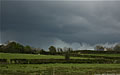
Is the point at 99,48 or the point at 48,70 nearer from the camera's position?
the point at 48,70

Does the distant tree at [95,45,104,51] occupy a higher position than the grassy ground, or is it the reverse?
the distant tree at [95,45,104,51]

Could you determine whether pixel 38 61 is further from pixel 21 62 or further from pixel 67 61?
pixel 67 61

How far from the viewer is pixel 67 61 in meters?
47.5

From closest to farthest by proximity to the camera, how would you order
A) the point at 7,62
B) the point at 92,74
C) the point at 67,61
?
the point at 92,74
the point at 7,62
the point at 67,61

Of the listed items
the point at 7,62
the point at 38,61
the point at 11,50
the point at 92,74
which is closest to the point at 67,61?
the point at 38,61

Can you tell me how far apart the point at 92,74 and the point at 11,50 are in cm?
5542

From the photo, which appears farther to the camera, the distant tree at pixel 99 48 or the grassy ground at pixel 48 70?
the distant tree at pixel 99 48

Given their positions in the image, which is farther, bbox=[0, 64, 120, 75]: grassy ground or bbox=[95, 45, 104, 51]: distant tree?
bbox=[95, 45, 104, 51]: distant tree

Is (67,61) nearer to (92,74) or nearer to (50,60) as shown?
(50,60)

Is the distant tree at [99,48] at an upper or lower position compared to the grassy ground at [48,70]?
upper

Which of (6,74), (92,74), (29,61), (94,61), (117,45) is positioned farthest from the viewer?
(117,45)

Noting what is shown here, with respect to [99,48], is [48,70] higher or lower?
lower

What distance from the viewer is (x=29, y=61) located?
41156 millimetres

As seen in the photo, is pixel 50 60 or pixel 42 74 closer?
pixel 42 74
